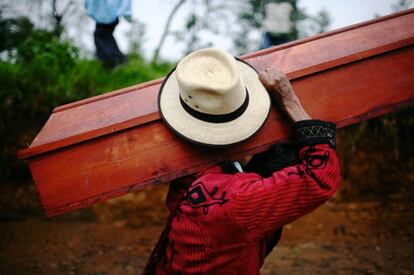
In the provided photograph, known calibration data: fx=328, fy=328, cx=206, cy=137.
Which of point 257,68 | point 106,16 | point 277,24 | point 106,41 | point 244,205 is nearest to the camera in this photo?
point 244,205

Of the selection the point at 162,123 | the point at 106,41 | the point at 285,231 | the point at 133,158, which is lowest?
the point at 285,231

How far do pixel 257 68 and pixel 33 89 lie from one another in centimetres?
387

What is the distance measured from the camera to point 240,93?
1.47 meters

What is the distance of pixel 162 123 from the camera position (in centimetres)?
167

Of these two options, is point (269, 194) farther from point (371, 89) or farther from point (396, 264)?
point (396, 264)

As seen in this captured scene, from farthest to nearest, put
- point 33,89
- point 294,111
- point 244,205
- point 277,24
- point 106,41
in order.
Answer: point 33,89 < point 277,24 < point 106,41 < point 294,111 < point 244,205

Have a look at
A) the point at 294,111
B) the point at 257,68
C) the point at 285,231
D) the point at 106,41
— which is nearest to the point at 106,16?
the point at 106,41

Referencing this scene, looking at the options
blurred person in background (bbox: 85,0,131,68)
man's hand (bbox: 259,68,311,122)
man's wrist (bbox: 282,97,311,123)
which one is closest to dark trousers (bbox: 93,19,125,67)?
blurred person in background (bbox: 85,0,131,68)

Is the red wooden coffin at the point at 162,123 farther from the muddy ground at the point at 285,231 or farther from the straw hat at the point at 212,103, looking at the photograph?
the muddy ground at the point at 285,231

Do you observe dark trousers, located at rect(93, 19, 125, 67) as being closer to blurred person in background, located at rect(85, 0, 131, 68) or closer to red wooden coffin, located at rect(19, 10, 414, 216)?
blurred person in background, located at rect(85, 0, 131, 68)

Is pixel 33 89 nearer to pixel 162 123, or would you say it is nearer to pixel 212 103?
pixel 162 123

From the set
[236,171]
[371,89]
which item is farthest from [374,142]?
[236,171]

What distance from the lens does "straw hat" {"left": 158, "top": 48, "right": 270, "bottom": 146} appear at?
1413 millimetres

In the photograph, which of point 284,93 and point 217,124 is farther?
point 284,93
